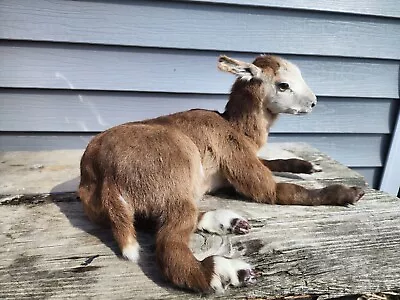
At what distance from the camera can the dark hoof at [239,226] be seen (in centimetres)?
135

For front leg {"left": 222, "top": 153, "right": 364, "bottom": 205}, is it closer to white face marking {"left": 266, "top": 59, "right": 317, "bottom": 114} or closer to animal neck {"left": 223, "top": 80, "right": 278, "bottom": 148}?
animal neck {"left": 223, "top": 80, "right": 278, "bottom": 148}

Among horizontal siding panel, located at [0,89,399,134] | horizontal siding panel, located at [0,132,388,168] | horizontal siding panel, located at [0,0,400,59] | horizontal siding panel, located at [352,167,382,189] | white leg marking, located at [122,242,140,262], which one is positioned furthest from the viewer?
horizontal siding panel, located at [352,167,382,189]

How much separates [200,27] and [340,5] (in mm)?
758

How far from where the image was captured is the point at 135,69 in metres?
2.21

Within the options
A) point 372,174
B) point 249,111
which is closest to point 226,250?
point 249,111

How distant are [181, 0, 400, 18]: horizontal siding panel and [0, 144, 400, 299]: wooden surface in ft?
3.56

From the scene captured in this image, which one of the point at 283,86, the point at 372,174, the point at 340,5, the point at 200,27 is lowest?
the point at 372,174

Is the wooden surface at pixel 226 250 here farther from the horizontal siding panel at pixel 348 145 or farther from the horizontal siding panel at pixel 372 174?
the horizontal siding panel at pixel 372 174

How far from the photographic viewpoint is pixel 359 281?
1.18 m

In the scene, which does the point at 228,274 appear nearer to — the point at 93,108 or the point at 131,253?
the point at 131,253

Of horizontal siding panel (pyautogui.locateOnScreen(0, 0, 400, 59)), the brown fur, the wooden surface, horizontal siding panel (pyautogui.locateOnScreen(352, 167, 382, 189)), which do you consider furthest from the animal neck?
horizontal siding panel (pyautogui.locateOnScreen(352, 167, 382, 189))

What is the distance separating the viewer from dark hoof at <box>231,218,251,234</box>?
1347mm

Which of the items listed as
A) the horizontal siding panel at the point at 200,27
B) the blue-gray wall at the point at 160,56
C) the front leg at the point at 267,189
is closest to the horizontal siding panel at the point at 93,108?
the blue-gray wall at the point at 160,56

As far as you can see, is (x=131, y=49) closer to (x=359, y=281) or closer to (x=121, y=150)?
(x=121, y=150)
